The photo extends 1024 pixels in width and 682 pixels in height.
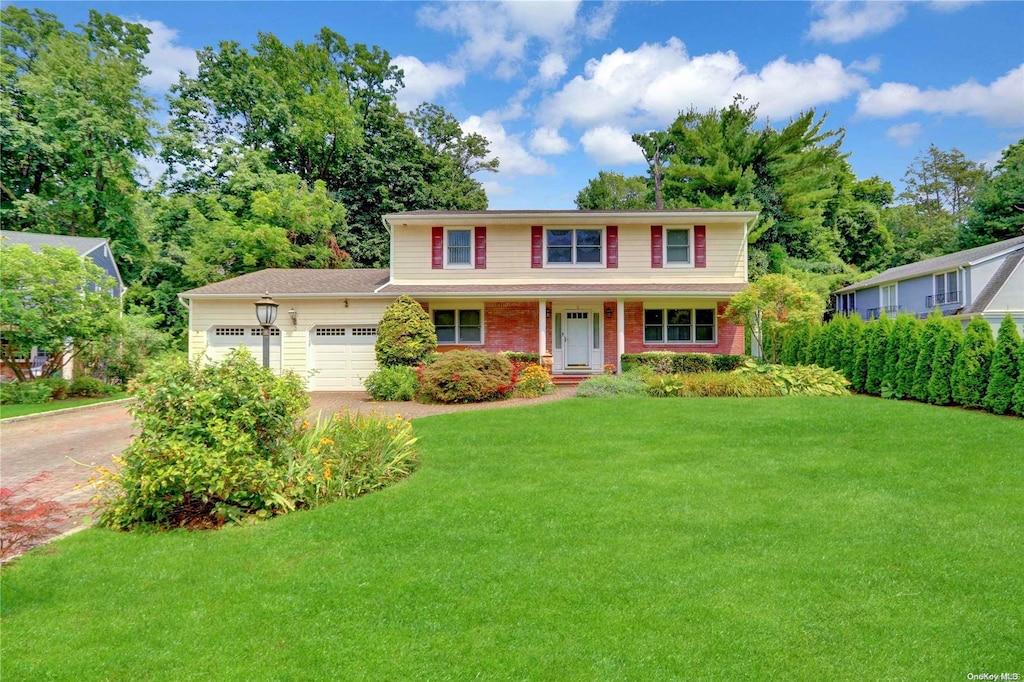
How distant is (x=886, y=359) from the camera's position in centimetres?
1351

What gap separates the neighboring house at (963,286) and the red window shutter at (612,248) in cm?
1225

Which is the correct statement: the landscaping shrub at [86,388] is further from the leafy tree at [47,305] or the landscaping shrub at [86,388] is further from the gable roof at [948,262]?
the gable roof at [948,262]

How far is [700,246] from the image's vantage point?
18.1m

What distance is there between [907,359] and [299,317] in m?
17.5

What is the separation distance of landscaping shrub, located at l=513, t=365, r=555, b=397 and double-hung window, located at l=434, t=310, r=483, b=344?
3.75 meters

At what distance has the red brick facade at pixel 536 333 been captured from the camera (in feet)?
59.3

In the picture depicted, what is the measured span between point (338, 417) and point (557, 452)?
126 inches

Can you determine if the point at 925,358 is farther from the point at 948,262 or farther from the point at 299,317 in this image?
the point at 299,317

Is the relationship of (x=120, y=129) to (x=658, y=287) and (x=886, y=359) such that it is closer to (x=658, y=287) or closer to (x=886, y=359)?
(x=658, y=287)

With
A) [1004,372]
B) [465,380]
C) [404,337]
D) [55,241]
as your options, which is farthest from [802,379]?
[55,241]

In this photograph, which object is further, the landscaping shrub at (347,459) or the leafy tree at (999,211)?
the leafy tree at (999,211)

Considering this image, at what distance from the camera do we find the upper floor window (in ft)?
60.0

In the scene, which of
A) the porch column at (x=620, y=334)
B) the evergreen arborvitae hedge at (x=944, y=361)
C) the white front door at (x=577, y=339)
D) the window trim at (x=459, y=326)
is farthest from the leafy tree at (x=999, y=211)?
the window trim at (x=459, y=326)

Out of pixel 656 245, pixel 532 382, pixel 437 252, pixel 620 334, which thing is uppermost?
pixel 656 245
